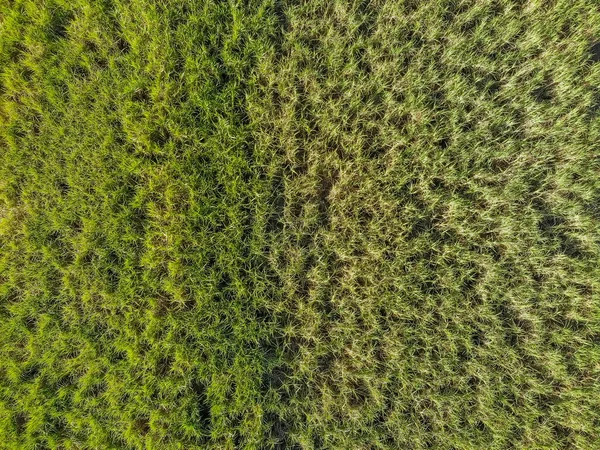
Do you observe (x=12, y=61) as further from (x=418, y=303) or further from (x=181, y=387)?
(x=418, y=303)

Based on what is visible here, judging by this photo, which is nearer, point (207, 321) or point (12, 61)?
point (207, 321)

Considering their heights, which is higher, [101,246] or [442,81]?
[442,81]

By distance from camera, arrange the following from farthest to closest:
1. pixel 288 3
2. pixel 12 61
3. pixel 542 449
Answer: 1. pixel 12 61
2. pixel 288 3
3. pixel 542 449

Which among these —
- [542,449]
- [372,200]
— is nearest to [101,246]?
[372,200]

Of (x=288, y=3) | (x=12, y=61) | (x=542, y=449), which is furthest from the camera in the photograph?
(x=12, y=61)

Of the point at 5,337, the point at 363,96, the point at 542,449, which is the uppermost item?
the point at 363,96

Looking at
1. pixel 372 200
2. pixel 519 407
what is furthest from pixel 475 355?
pixel 372 200
